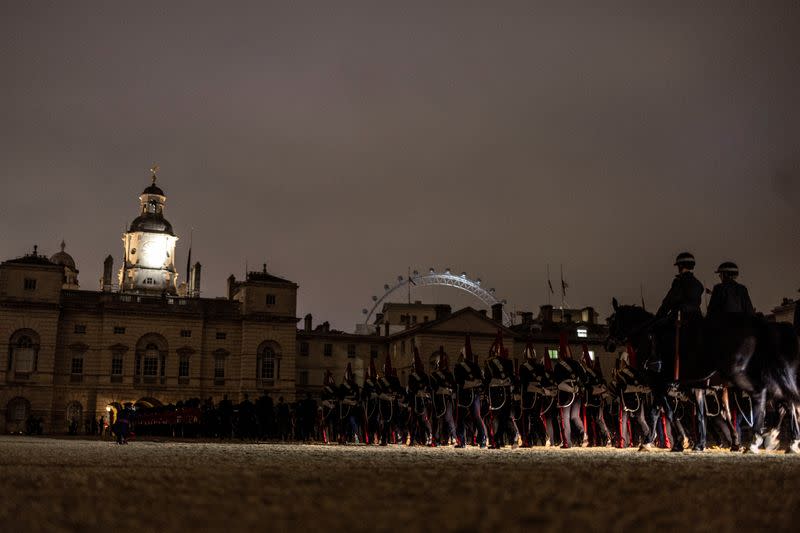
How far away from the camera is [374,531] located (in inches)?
187

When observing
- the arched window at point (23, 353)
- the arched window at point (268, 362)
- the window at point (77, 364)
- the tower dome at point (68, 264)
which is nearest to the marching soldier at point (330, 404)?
the arched window at point (268, 362)

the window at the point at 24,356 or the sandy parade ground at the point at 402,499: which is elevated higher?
the window at the point at 24,356

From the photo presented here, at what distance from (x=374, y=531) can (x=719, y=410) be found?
1682cm

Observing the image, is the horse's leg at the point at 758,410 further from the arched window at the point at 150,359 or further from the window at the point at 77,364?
the window at the point at 77,364

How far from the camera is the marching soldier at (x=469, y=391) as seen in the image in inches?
870

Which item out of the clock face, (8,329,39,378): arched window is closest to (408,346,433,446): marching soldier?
(8,329,39,378): arched window

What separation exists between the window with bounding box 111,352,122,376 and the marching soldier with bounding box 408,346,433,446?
55.2 m

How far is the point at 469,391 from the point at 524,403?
1.86m

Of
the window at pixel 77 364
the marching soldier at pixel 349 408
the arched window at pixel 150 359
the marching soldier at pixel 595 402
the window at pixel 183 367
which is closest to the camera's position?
the marching soldier at pixel 595 402

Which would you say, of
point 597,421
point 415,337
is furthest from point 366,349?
point 597,421

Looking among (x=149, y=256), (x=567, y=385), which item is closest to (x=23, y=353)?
(x=149, y=256)

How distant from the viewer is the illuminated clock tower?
99.8 metres

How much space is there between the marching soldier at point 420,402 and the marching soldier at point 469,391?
2.08 meters

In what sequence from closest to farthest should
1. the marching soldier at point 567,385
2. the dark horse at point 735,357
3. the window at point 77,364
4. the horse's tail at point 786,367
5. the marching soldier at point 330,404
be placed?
the dark horse at point 735,357 < the horse's tail at point 786,367 < the marching soldier at point 567,385 < the marching soldier at point 330,404 < the window at point 77,364
